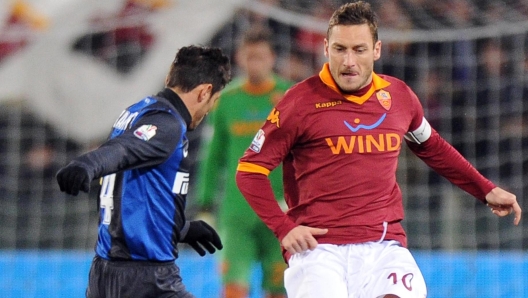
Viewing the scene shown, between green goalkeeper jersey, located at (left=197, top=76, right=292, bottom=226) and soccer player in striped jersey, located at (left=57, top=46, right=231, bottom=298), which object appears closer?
soccer player in striped jersey, located at (left=57, top=46, right=231, bottom=298)

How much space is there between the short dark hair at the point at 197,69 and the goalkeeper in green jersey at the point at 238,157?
6.07 feet

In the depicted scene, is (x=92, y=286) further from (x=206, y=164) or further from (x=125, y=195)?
(x=206, y=164)

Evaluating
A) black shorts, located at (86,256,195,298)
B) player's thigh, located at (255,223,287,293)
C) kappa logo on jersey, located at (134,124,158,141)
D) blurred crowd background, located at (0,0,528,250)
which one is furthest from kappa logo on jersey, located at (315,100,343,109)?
blurred crowd background, located at (0,0,528,250)

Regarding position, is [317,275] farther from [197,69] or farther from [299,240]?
[197,69]

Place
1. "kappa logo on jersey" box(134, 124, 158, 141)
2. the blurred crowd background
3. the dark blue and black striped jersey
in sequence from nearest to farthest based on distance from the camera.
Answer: "kappa logo on jersey" box(134, 124, 158, 141) < the dark blue and black striped jersey < the blurred crowd background

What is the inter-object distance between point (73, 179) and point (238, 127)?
302cm

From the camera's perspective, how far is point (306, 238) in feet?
13.4

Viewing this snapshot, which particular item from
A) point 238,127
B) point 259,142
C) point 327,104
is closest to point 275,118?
point 259,142

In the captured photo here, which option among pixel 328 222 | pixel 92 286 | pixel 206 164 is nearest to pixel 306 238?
pixel 328 222

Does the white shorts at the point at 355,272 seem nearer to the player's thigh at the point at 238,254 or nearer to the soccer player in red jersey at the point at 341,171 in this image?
the soccer player in red jersey at the point at 341,171

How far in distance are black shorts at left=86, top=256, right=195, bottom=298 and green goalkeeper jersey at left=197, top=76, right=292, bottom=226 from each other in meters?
2.16

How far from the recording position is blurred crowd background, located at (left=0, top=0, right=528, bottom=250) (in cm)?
909

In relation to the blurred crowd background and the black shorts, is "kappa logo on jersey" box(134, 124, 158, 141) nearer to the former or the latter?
the black shorts

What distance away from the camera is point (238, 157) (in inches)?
252
